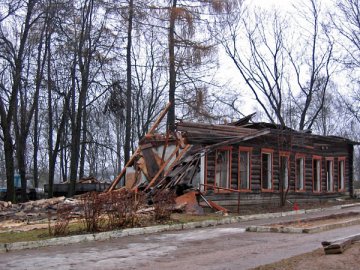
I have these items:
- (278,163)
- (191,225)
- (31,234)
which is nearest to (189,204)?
(191,225)

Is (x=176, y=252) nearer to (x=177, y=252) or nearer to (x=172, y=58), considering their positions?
(x=177, y=252)

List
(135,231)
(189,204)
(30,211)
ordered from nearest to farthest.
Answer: (135,231) < (30,211) < (189,204)

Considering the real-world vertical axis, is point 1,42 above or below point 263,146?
above

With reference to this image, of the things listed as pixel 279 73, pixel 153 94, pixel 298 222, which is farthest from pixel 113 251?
pixel 153 94

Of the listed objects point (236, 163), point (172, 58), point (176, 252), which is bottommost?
point (176, 252)

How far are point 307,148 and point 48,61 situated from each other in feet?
54.7

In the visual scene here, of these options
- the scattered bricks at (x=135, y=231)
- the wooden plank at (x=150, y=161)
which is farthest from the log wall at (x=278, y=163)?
the scattered bricks at (x=135, y=231)

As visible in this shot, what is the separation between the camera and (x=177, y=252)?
10.5 m

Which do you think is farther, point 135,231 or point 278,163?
point 278,163

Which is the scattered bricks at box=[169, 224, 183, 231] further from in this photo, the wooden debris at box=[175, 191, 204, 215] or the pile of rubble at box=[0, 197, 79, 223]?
the pile of rubble at box=[0, 197, 79, 223]

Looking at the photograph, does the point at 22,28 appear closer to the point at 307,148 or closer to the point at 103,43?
the point at 103,43

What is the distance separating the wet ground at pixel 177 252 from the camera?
8.94m

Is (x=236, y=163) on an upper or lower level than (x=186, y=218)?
upper

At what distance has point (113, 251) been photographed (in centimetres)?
1070
